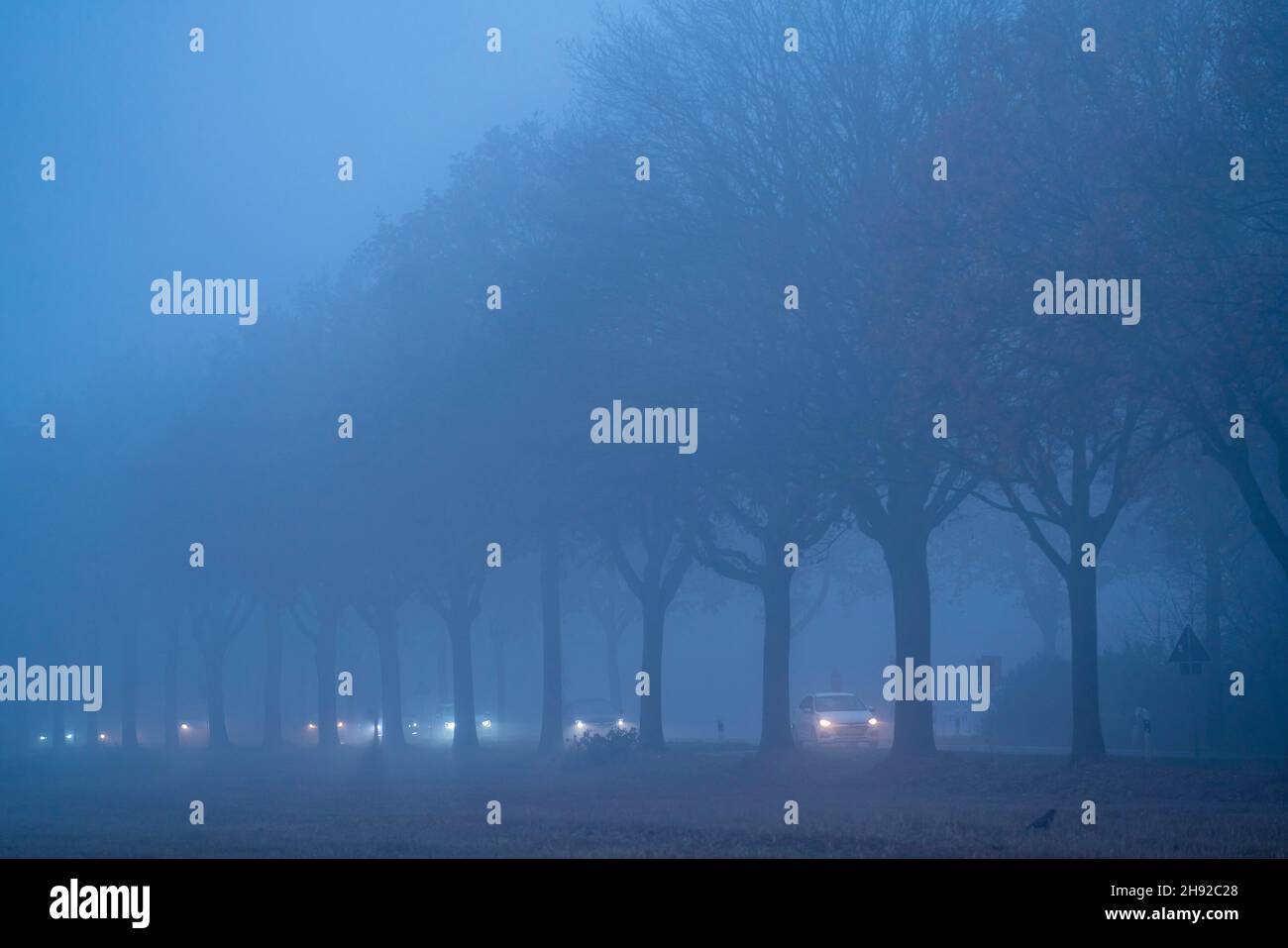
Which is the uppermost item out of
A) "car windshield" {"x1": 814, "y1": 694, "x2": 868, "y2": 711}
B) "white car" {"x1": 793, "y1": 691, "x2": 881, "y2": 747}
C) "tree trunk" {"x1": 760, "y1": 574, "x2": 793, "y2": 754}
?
"tree trunk" {"x1": 760, "y1": 574, "x2": 793, "y2": 754}

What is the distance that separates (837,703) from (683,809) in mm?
20653

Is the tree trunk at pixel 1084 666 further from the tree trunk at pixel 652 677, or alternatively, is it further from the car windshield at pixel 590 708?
the car windshield at pixel 590 708

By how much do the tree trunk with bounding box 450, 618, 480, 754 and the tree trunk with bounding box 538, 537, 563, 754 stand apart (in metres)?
4.26

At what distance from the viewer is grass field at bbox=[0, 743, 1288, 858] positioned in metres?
17.8

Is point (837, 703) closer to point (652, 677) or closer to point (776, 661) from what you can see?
point (652, 677)

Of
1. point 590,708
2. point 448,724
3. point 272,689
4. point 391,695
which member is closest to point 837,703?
point 391,695

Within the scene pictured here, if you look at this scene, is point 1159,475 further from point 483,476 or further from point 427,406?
point 427,406

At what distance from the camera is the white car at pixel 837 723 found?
43.5 meters

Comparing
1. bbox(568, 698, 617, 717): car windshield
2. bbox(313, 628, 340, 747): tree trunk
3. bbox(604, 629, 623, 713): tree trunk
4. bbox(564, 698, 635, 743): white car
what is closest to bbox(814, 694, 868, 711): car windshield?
bbox(564, 698, 635, 743): white car

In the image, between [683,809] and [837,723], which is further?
[837,723]

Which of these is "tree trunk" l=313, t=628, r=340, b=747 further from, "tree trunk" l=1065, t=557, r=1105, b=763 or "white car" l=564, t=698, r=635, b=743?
"tree trunk" l=1065, t=557, r=1105, b=763

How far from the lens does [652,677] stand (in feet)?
134

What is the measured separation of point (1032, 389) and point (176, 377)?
142 feet

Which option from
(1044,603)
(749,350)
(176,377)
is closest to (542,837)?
(749,350)
